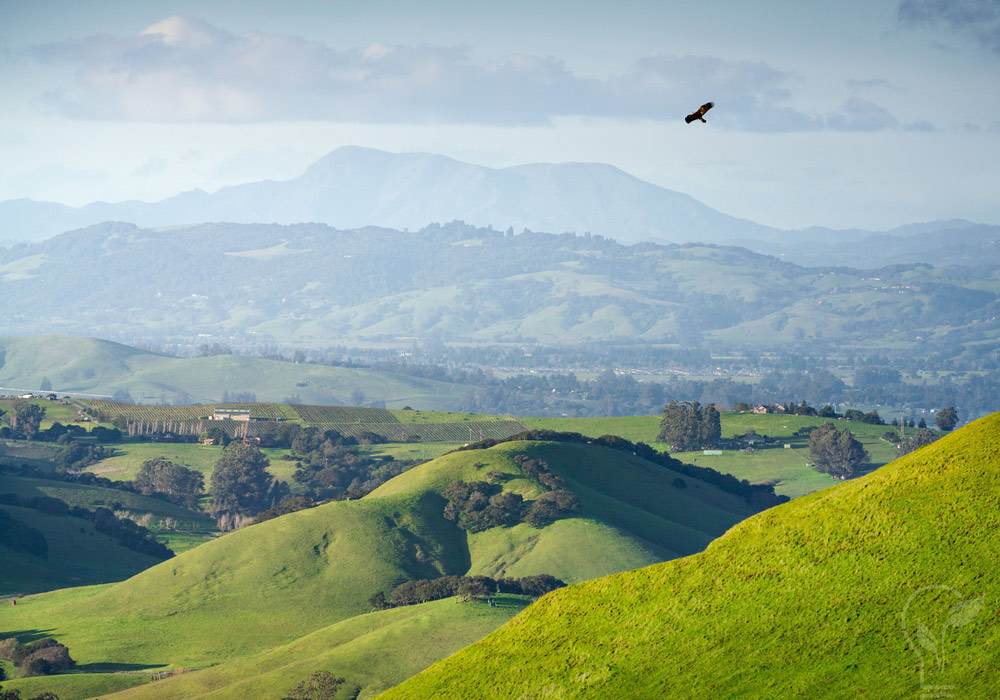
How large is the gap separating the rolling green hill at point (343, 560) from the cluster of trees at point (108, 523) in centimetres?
2818

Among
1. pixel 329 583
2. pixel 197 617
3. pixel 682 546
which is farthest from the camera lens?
pixel 682 546

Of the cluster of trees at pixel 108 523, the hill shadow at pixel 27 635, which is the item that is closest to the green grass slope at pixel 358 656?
the hill shadow at pixel 27 635

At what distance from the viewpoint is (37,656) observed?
102m

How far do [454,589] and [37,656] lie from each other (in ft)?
127

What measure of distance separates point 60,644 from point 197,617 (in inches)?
651

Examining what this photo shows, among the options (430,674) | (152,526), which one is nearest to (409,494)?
(152,526)

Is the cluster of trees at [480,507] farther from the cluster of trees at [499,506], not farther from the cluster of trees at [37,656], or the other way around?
the cluster of trees at [37,656]

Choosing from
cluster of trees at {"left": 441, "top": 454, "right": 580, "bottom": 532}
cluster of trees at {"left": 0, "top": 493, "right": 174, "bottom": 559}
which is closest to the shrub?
cluster of trees at {"left": 441, "top": 454, "right": 580, "bottom": 532}

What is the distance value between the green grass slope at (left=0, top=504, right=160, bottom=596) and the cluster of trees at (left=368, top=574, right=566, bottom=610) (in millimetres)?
46848

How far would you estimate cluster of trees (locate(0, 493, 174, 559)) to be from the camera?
167 metres

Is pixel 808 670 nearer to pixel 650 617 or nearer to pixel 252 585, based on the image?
pixel 650 617

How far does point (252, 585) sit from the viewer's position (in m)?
128

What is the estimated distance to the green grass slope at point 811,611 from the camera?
130 feet

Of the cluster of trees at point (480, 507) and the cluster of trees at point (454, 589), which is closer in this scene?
the cluster of trees at point (454, 589)
